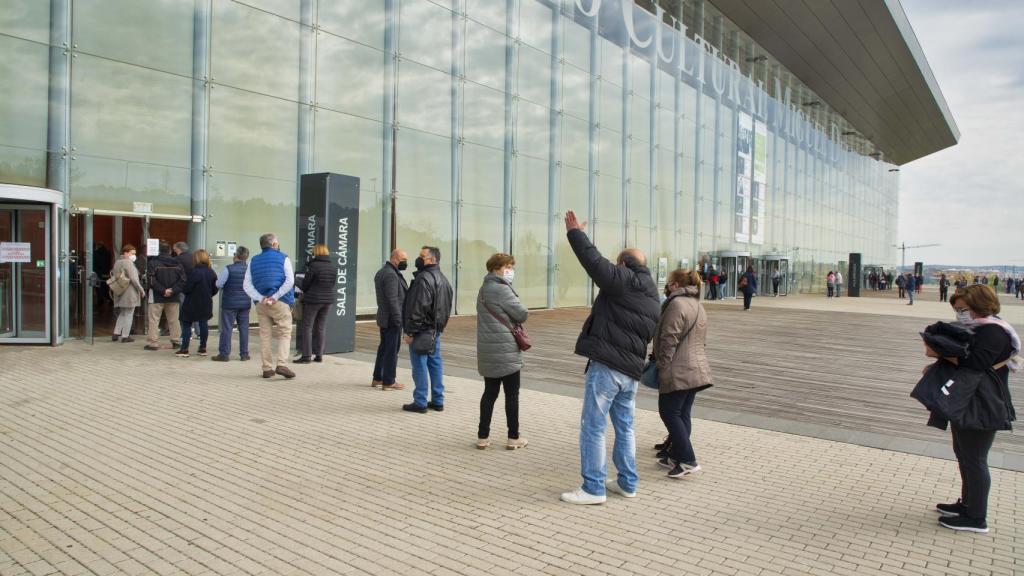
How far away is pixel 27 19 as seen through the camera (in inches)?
489

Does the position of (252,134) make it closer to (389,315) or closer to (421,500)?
(389,315)

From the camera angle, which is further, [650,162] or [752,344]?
[650,162]

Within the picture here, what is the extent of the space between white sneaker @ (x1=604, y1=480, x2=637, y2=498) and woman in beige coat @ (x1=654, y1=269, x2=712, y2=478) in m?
0.54

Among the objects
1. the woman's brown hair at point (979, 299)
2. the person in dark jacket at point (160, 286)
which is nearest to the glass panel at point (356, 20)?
the person in dark jacket at point (160, 286)

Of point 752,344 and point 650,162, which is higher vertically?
point 650,162

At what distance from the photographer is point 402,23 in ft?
63.0

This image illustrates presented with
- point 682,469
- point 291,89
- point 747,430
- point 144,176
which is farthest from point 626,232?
point 682,469

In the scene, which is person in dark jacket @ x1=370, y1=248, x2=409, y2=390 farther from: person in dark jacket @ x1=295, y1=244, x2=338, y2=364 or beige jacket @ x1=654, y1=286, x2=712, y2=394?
beige jacket @ x1=654, y1=286, x2=712, y2=394

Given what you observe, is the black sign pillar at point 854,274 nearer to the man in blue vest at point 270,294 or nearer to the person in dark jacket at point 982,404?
the man in blue vest at point 270,294

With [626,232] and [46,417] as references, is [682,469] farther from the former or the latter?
[626,232]

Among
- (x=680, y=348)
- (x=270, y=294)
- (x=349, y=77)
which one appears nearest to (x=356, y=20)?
(x=349, y=77)

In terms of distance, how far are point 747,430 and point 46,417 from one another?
686 centimetres

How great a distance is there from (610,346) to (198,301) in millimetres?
8527

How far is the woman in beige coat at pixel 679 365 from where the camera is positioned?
5.60 meters
